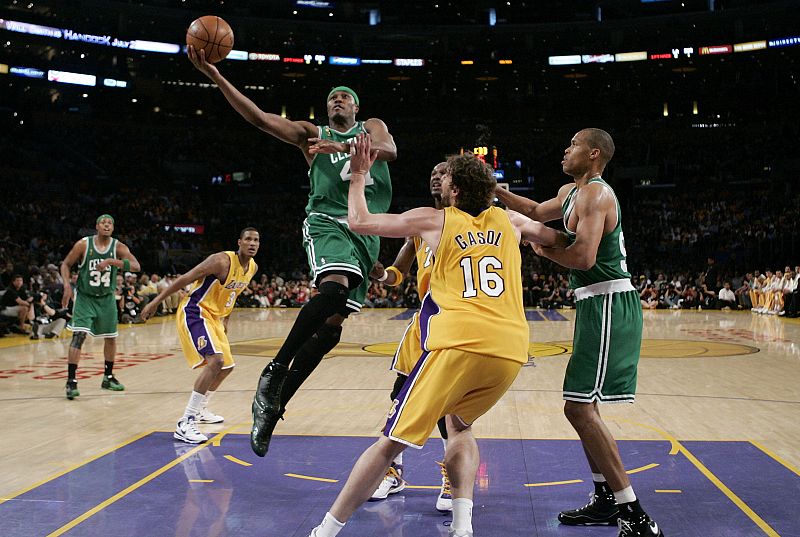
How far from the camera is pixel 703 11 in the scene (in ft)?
118

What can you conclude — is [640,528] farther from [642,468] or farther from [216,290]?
[216,290]

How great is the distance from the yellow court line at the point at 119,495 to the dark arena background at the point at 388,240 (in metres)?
0.03

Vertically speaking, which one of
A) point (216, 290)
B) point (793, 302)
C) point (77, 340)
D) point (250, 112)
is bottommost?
point (793, 302)

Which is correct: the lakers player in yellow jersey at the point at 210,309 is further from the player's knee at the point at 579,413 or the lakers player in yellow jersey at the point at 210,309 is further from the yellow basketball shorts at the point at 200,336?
the player's knee at the point at 579,413

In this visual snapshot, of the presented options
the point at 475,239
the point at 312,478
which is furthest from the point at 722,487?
the point at 312,478

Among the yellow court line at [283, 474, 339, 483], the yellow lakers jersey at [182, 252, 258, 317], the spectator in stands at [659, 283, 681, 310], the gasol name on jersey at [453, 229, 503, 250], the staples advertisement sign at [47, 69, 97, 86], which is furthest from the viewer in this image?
the staples advertisement sign at [47, 69, 97, 86]

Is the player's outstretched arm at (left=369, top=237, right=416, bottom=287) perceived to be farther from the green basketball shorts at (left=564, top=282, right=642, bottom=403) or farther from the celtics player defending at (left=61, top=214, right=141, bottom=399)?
the celtics player defending at (left=61, top=214, right=141, bottom=399)

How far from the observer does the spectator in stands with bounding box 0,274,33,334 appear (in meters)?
14.1

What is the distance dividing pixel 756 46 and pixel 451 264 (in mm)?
36968

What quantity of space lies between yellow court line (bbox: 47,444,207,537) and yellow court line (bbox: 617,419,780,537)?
11.4ft

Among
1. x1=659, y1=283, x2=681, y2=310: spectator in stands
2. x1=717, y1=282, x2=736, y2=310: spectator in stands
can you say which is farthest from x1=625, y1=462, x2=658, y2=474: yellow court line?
x1=717, y1=282, x2=736, y2=310: spectator in stands

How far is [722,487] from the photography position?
4.44 m

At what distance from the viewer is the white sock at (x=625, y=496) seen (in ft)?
12.2

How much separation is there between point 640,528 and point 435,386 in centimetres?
136
